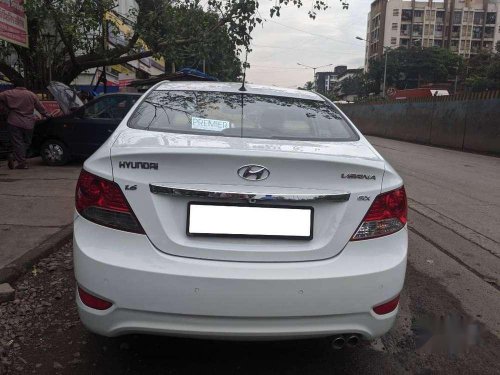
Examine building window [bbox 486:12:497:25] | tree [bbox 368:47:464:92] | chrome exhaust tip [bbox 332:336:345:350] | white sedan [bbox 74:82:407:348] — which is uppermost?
building window [bbox 486:12:497:25]

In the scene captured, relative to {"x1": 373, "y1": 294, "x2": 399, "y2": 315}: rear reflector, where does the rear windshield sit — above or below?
above

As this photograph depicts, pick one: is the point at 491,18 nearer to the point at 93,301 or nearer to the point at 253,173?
the point at 253,173

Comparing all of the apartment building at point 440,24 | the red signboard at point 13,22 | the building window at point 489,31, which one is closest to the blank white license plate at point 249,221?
the red signboard at point 13,22

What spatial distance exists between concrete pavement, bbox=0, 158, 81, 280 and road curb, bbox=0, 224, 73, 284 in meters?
0.04

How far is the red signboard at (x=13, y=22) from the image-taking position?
920 cm

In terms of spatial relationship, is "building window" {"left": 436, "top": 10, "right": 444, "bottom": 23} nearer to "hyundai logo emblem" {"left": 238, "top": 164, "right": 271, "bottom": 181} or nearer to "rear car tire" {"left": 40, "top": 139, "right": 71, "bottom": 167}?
"rear car tire" {"left": 40, "top": 139, "right": 71, "bottom": 167}

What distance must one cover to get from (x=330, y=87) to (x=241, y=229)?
471 feet

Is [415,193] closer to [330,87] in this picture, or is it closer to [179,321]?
[179,321]

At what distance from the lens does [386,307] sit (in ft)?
7.91

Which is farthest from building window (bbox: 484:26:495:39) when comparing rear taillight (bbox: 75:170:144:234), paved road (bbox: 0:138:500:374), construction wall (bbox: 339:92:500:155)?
rear taillight (bbox: 75:170:144:234)

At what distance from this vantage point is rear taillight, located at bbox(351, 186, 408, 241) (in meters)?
2.35

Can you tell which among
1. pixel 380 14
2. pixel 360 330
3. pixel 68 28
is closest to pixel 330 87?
pixel 380 14

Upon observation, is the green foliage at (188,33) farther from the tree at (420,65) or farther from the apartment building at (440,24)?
the apartment building at (440,24)

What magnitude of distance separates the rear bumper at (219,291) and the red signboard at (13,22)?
8.43 m
